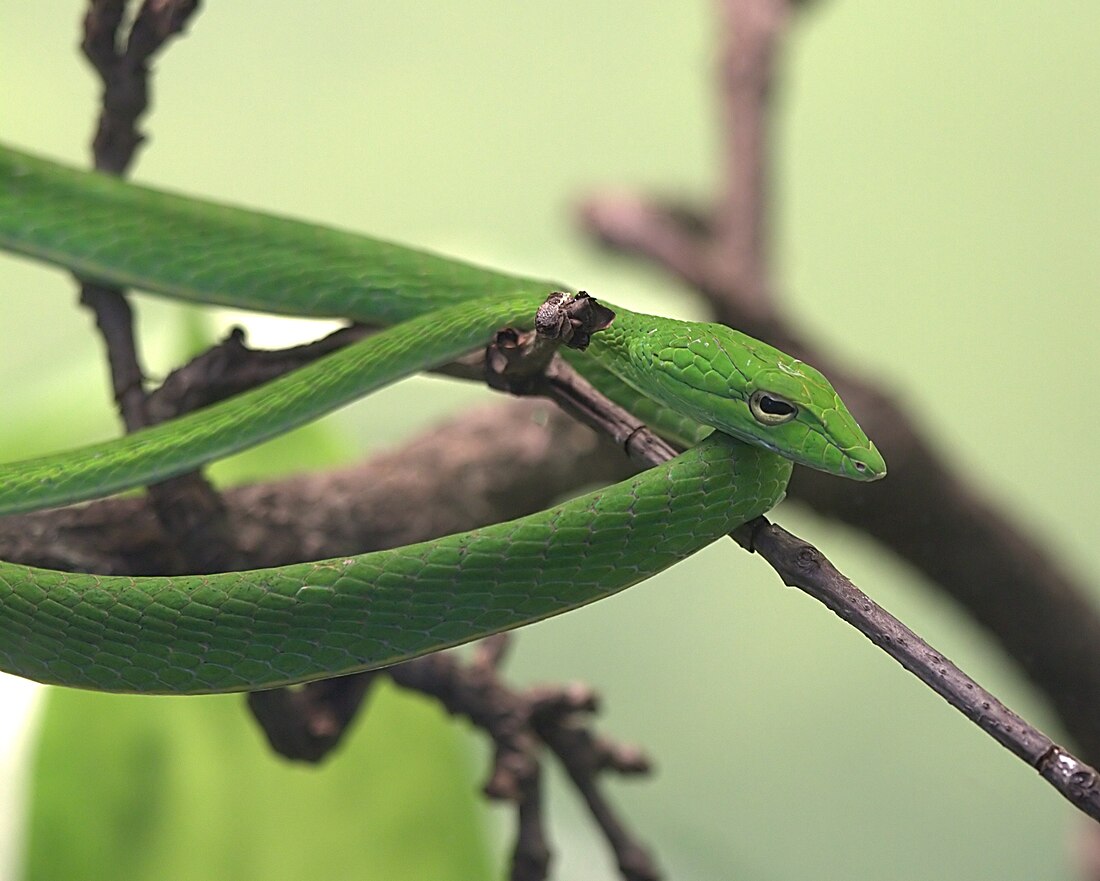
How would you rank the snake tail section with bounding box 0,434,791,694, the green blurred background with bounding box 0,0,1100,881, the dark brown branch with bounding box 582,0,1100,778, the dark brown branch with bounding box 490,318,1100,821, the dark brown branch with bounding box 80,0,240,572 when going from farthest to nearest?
the dark brown branch with bounding box 582,0,1100,778
the green blurred background with bounding box 0,0,1100,881
the dark brown branch with bounding box 80,0,240,572
the snake tail section with bounding box 0,434,791,694
the dark brown branch with bounding box 490,318,1100,821

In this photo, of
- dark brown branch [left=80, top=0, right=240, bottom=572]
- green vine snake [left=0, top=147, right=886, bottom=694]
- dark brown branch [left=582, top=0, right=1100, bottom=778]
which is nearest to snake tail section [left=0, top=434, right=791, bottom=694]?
green vine snake [left=0, top=147, right=886, bottom=694]

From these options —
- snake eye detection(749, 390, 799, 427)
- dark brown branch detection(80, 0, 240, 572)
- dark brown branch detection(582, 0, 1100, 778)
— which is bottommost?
dark brown branch detection(582, 0, 1100, 778)

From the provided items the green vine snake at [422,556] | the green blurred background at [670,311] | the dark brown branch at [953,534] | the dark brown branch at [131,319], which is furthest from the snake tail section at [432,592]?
the dark brown branch at [953,534]

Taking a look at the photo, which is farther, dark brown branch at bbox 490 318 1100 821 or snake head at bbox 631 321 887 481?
snake head at bbox 631 321 887 481

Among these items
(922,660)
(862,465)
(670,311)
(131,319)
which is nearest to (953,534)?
(670,311)

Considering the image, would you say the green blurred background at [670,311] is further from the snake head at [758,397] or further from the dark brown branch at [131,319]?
the snake head at [758,397]

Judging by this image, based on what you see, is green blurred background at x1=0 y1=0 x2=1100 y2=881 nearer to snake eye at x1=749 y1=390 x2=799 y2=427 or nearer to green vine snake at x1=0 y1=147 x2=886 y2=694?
green vine snake at x1=0 y1=147 x2=886 y2=694

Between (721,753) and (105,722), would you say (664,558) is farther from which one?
(721,753)

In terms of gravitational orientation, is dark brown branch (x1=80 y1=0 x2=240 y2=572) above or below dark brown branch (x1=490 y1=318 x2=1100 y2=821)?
above

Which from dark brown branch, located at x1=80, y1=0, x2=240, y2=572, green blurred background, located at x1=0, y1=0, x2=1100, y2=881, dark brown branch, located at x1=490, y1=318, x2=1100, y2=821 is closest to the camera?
dark brown branch, located at x1=490, y1=318, x2=1100, y2=821
